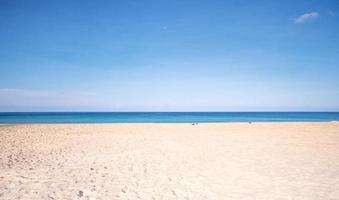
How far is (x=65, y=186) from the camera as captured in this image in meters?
5.49

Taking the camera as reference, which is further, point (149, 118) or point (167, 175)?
point (149, 118)

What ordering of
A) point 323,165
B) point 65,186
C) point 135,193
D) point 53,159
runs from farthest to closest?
1. point 53,159
2. point 323,165
3. point 65,186
4. point 135,193

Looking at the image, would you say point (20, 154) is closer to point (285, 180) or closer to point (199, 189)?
point (199, 189)

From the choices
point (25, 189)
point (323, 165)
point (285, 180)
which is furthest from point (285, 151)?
point (25, 189)

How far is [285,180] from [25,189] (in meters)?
6.31

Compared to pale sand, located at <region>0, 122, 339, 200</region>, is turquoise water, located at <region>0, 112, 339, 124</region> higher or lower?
lower

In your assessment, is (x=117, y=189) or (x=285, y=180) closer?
(x=117, y=189)

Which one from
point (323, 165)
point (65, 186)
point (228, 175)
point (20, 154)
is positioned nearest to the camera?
point (65, 186)

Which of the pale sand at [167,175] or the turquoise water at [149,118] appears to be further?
the turquoise water at [149,118]

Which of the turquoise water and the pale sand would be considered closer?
the pale sand

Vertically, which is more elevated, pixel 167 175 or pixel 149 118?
pixel 167 175

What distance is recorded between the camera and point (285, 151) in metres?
10.4

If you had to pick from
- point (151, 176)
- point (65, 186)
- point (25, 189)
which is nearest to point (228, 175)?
point (151, 176)

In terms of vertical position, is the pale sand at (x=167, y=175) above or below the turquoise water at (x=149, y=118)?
above
